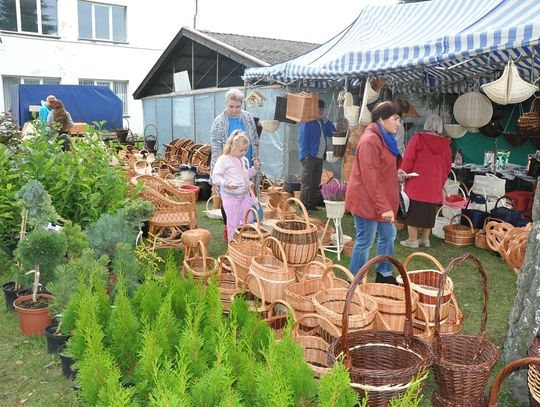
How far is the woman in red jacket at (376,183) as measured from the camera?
382 cm

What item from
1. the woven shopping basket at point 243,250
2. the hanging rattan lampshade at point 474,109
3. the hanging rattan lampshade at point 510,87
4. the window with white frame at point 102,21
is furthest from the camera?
the window with white frame at point 102,21

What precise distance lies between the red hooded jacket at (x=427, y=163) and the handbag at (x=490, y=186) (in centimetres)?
136

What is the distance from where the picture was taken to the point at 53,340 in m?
3.18


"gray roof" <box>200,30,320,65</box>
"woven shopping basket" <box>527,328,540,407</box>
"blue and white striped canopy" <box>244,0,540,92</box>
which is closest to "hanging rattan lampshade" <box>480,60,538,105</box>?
"blue and white striped canopy" <box>244,0,540,92</box>

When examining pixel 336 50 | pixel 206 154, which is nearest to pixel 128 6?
pixel 206 154

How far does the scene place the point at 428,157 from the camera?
5.71m

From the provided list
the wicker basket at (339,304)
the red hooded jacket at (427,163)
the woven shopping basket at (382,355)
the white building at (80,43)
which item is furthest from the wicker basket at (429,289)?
the white building at (80,43)

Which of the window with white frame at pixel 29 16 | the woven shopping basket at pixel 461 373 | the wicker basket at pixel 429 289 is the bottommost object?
the woven shopping basket at pixel 461 373

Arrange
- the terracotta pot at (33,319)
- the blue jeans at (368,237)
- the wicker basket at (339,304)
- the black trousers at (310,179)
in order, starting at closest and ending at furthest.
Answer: the wicker basket at (339,304) → the terracotta pot at (33,319) → the blue jeans at (368,237) → the black trousers at (310,179)

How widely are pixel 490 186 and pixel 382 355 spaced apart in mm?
5045

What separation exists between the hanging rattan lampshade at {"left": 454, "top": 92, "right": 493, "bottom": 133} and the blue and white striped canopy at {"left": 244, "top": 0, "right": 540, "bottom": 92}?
38 cm

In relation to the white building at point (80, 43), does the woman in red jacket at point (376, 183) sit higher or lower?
lower

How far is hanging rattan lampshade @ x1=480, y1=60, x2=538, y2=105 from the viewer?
4.38 meters

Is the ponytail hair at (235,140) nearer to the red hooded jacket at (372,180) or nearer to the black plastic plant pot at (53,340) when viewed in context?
the red hooded jacket at (372,180)
